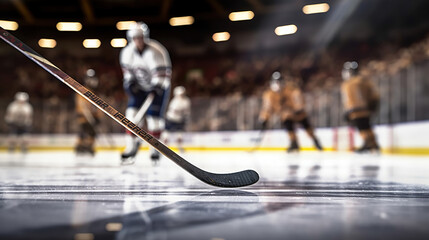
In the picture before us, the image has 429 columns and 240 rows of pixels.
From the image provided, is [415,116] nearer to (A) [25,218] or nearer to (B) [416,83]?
(B) [416,83]

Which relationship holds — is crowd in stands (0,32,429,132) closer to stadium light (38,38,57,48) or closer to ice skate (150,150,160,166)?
stadium light (38,38,57,48)

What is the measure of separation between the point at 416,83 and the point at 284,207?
5885mm

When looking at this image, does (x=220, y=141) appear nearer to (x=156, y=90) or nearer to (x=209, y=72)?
(x=209, y=72)

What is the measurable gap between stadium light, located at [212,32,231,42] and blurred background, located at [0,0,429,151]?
4 cm

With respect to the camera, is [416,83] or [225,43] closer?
[416,83]

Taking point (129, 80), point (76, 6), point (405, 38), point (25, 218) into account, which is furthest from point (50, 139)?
point (25, 218)

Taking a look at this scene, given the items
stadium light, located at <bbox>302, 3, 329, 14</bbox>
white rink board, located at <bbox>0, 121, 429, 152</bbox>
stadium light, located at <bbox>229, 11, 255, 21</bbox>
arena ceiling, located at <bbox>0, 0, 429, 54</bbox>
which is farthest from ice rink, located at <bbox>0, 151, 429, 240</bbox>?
stadium light, located at <bbox>229, 11, 255, 21</bbox>

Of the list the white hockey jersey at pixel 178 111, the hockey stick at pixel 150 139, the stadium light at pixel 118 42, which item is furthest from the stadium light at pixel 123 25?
the hockey stick at pixel 150 139

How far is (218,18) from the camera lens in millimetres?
14875

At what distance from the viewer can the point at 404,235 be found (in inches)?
30.7

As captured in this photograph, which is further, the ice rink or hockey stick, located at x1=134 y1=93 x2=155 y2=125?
hockey stick, located at x1=134 y1=93 x2=155 y2=125

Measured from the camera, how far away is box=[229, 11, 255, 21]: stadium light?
14245 millimetres

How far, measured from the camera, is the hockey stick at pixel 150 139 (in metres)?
1.47

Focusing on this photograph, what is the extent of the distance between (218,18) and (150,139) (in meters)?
13.8
